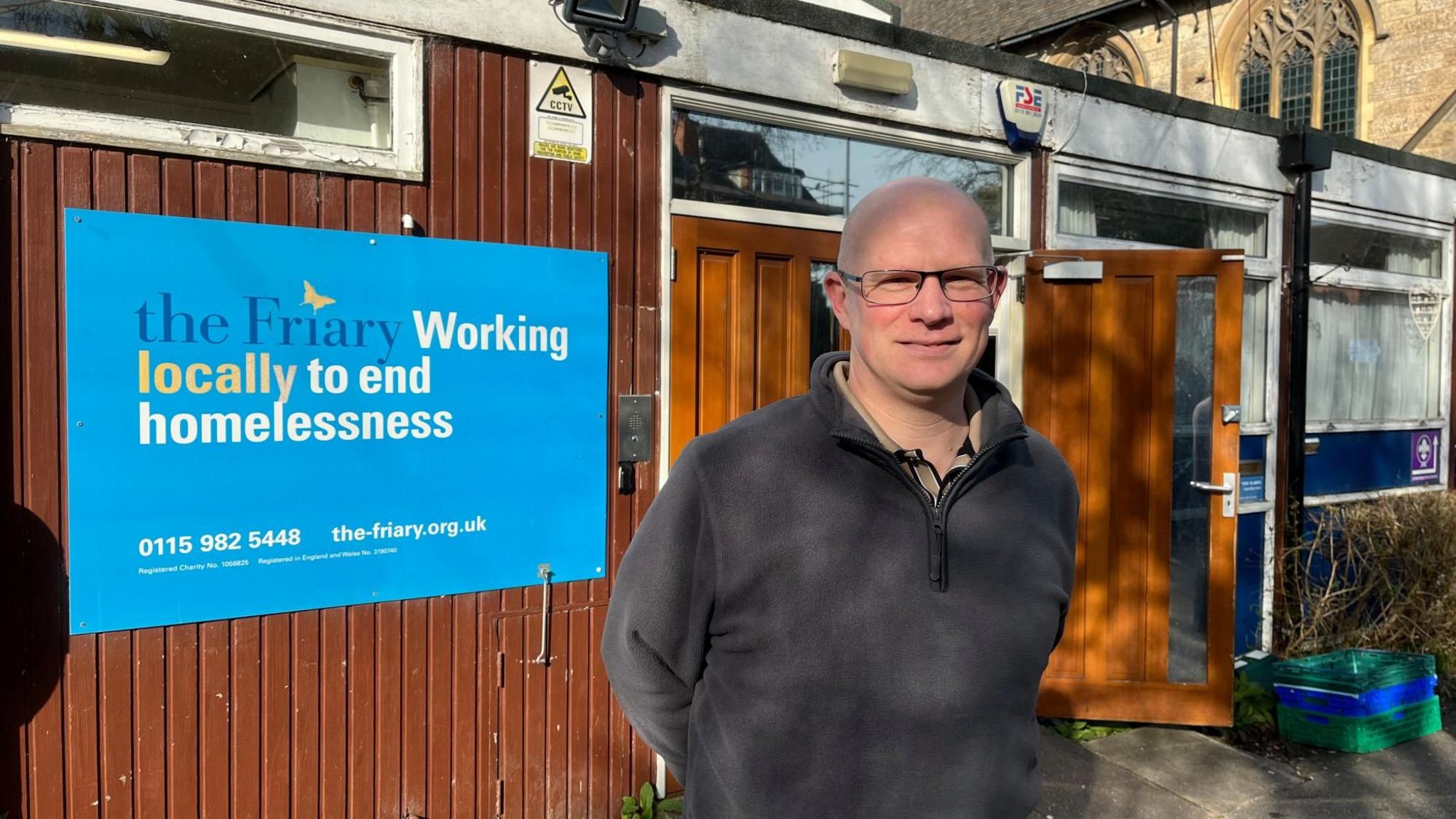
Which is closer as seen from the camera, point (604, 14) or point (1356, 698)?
point (604, 14)

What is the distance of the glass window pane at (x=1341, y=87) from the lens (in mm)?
15180

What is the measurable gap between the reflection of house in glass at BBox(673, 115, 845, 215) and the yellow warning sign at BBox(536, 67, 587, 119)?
1.48 feet

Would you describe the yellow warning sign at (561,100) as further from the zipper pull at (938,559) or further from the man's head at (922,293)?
the zipper pull at (938,559)

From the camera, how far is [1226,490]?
499cm

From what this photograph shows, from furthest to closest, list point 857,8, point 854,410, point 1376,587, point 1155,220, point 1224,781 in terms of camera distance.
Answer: point 1376,587 → point 1155,220 → point 857,8 → point 1224,781 → point 854,410

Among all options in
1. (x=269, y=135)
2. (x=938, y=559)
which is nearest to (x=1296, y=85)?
(x=269, y=135)

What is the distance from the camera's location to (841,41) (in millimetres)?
4375

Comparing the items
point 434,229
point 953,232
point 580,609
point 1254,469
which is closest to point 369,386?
point 434,229

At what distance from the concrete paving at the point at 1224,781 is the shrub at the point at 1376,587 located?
2.74 feet

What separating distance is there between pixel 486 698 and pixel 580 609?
48 centimetres

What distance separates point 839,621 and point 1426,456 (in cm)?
784

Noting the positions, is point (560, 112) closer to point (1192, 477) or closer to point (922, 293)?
point (922, 293)

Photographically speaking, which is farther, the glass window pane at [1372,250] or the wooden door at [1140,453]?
the glass window pane at [1372,250]

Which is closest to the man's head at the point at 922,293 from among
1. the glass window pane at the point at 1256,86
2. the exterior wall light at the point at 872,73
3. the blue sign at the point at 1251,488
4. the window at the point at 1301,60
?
the exterior wall light at the point at 872,73
